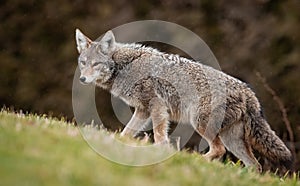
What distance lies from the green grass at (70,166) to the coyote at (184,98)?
183 cm

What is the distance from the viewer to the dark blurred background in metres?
12.5

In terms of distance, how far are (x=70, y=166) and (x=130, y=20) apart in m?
9.19

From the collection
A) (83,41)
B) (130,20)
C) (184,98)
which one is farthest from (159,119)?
(130,20)

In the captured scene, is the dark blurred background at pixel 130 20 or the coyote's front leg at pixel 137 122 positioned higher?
the dark blurred background at pixel 130 20

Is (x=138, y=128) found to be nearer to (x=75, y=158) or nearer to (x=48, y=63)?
(x=75, y=158)

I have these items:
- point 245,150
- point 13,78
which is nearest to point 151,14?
point 13,78

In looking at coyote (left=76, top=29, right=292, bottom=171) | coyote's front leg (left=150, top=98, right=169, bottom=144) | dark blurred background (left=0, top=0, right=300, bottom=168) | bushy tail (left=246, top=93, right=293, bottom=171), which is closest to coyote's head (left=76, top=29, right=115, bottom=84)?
coyote (left=76, top=29, right=292, bottom=171)

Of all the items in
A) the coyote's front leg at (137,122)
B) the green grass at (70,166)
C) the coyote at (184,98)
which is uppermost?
the coyote at (184,98)

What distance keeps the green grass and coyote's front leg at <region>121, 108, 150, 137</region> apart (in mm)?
2010

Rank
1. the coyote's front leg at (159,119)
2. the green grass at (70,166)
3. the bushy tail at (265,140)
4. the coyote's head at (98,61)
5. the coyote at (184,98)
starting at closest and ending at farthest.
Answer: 1. the green grass at (70,166)
2. the bushy tail at (265,140)
3. the coyote at (184,98)
4. the coyote's front leg at (159,119)
5. the coyote's head at (98,61)

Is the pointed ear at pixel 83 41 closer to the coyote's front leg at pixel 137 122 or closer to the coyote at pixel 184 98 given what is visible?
the coyote at pixel 184 98

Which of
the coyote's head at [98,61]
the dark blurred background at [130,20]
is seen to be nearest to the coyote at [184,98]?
the coyote's head at [98,61]

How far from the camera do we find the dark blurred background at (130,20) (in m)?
12.5

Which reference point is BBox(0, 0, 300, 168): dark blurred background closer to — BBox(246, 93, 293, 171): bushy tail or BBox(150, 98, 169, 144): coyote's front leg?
BBox(246, 93, 293, 171): bushy tail
